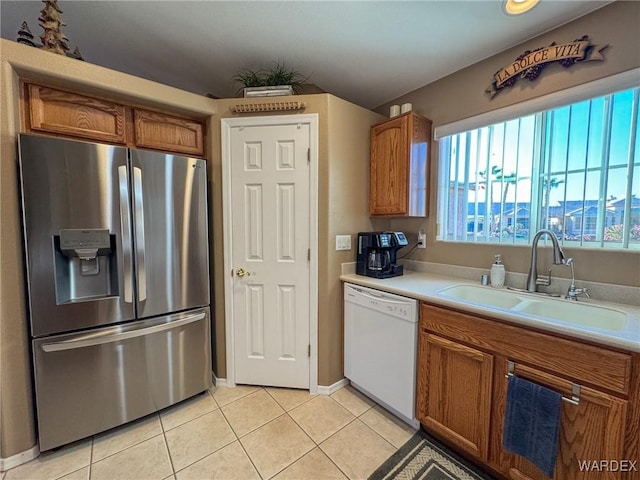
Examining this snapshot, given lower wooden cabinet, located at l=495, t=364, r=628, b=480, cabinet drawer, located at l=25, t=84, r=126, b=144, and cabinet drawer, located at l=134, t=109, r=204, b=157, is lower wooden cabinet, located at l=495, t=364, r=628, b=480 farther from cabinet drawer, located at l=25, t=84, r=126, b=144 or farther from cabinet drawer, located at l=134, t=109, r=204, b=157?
cabinet drawer, located at l=25, t=84, r=126, b=144

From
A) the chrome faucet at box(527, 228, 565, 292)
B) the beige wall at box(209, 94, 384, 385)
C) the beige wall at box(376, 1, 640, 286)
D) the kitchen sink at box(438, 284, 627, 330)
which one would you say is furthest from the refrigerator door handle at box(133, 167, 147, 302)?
the chrome faucet at box(527, 228, 565, 292)

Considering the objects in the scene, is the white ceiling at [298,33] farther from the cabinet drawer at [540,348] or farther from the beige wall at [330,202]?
the cabinet drawer at [540,348]

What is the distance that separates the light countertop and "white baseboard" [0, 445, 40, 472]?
6.67ft

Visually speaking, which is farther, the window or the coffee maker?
the coffee maker

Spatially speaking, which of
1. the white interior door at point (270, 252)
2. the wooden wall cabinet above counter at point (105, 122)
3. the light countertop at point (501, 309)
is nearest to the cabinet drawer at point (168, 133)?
the wooden wall cabinet above counter at point (105, 122)

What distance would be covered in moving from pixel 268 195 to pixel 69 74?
49.3 inches

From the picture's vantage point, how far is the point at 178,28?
1593 millimetres

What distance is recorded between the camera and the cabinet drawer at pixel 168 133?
1768mm

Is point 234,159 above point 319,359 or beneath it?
above

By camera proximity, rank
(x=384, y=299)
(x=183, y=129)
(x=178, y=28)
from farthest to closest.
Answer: (x=183, y=129)
(x=384, y=299)
(x=178, y=28)

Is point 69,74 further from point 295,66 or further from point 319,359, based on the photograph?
point 319,359

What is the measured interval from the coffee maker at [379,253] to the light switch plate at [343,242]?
0.09 metres

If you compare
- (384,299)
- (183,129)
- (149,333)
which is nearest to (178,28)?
(183,129)

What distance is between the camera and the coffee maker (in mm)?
1997
